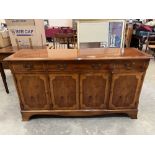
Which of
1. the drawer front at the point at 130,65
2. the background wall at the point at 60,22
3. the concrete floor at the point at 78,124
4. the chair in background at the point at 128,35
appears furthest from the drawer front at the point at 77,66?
the background wall at the point at 60,22

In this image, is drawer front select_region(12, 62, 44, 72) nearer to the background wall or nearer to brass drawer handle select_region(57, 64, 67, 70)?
brass drawer handle select_region(57, 64, 67, 70)

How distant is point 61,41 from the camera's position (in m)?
3.96

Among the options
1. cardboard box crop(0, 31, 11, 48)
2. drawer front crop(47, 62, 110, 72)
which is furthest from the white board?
cardboard box crop(0, 31, 11, 48)

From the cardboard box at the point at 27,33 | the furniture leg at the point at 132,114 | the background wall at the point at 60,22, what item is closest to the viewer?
the furniture leg at the point at 132,114

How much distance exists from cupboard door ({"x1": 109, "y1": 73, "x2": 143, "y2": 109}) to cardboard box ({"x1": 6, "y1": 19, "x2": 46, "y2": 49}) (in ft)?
4.64

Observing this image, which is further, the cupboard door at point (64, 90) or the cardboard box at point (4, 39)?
the cardboard box at point (4, 39)

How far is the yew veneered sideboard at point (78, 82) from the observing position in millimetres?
1582

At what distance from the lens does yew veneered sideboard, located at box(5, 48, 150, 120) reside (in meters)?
1.58

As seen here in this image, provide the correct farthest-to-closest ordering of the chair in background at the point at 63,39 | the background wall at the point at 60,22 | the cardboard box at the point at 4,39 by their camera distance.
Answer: the background wall at the point at 60,22, the chair in background at the point at 63,39, the cardboard box at the point at 4,39

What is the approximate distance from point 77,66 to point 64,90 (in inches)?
13.7

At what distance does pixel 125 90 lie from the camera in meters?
1.76

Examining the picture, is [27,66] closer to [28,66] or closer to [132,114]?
[28,66]

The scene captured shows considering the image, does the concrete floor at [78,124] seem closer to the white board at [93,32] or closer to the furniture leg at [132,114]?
the furniture leg at [132,114]
